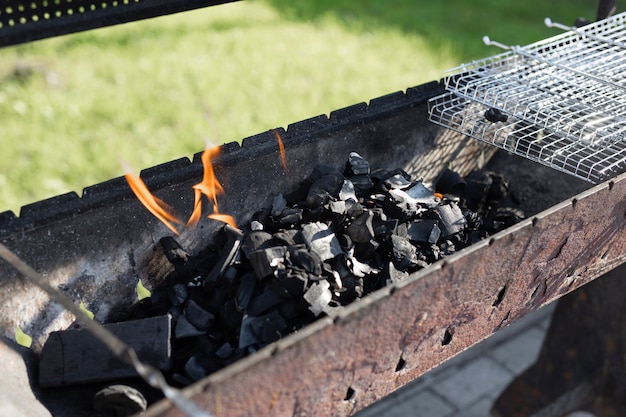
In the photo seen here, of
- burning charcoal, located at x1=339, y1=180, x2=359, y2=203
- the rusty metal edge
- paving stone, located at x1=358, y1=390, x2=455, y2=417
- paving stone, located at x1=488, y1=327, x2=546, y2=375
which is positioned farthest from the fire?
paving stone, located at x1=488, y1=327, x2=546, y2=375

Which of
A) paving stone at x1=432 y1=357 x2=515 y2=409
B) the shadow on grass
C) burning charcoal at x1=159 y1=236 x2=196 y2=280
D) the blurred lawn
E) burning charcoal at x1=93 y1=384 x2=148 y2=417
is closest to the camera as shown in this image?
burning charcoal at x1=93 y1=384 x2=148 y2=417

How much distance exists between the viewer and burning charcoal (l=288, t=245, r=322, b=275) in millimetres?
2145

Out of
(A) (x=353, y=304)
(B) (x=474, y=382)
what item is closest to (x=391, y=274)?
(A) (x=353, y=304)

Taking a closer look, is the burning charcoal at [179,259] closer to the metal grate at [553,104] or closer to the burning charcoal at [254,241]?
the burning charcoal at [254,241]

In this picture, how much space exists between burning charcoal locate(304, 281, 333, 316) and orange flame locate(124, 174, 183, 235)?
60 cm

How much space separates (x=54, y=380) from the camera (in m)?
2.03

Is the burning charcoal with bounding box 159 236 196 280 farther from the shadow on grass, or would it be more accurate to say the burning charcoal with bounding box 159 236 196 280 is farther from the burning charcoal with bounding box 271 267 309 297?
the shadow on grass

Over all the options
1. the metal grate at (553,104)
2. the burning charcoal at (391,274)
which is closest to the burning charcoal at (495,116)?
the metal grate at (553,104)

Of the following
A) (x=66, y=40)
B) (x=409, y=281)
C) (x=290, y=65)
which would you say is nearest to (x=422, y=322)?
(x=409, y=281)

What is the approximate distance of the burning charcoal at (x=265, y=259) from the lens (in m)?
2.12

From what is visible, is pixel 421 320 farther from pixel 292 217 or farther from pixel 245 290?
pixel 292 217

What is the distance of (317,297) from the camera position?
2059 millimetres

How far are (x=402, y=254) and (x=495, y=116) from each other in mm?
785

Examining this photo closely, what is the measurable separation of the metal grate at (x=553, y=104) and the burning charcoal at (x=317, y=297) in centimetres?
95
